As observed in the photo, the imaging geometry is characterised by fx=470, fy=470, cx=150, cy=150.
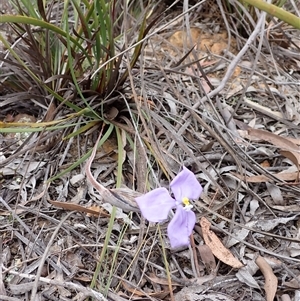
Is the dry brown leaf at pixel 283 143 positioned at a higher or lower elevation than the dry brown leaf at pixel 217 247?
higher

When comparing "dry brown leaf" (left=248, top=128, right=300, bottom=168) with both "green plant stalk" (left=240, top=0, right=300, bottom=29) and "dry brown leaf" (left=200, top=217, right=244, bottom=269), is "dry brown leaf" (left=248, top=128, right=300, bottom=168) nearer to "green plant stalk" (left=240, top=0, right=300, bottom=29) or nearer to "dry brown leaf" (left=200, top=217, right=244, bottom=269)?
"dry brown leaf" (left=200, top=217, right=244, bottom=269)

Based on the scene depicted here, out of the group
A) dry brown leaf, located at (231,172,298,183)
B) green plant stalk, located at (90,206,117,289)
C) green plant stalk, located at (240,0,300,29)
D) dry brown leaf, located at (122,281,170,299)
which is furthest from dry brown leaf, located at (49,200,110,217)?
green plant stalk, located at (240,0,300,29)

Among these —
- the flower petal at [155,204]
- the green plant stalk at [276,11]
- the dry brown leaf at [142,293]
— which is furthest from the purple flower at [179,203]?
the green plant stalk at [276,11]

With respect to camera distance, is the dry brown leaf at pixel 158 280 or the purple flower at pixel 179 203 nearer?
the purple flower at pixel 179 203

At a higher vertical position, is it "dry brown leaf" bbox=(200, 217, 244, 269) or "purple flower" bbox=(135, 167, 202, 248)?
"purple flower" bbox=(135, 167, 202, 248)

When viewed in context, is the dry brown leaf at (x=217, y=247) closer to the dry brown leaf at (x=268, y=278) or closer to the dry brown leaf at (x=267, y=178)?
the dry brown leaf at (x=268, y=278)

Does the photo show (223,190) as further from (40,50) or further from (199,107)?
(40,50)

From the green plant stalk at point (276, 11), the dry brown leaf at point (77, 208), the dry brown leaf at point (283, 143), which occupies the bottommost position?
the dry brown leaf at point (283, 143)
